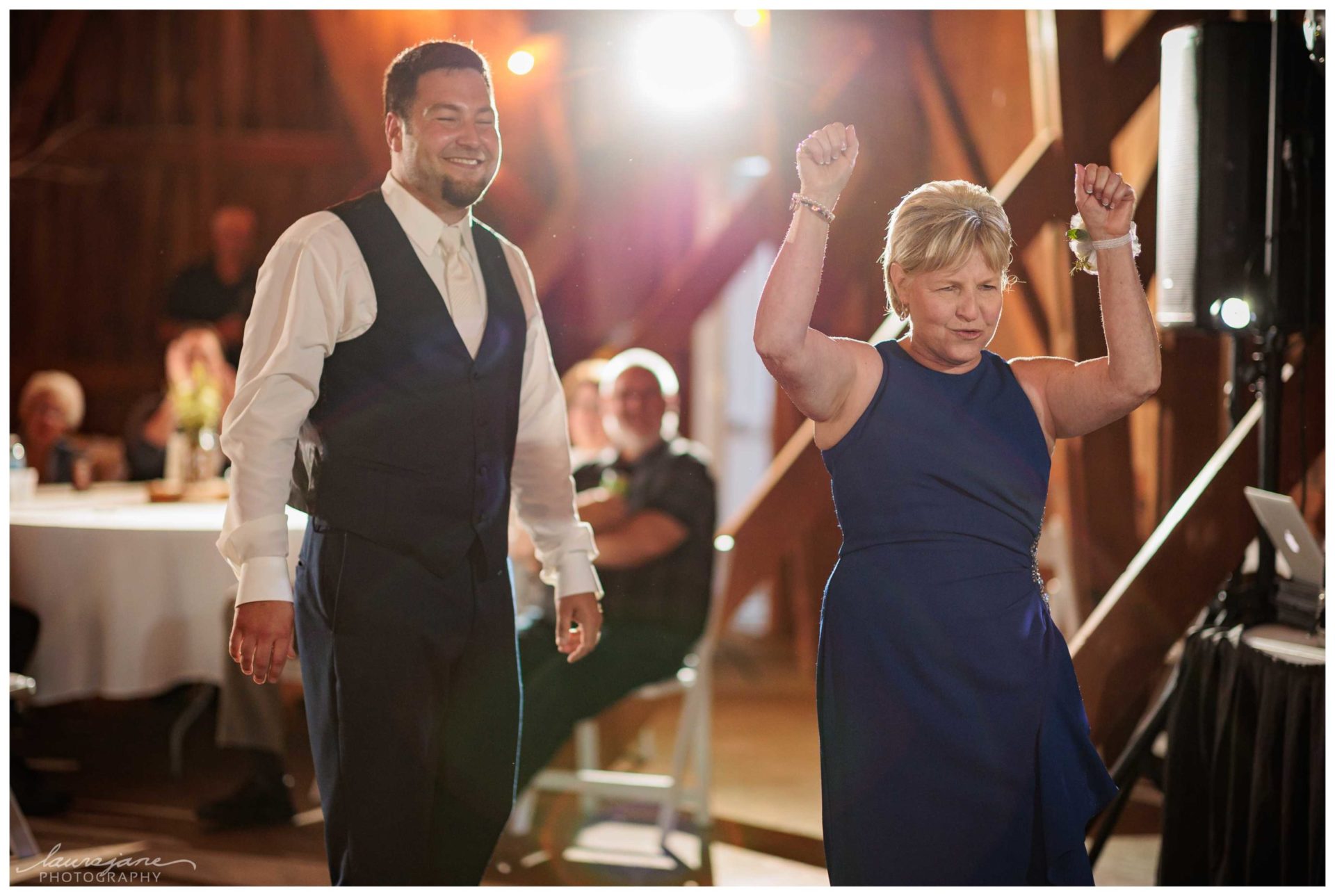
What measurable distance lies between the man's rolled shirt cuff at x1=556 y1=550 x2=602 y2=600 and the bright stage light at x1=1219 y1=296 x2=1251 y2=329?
1391 mm

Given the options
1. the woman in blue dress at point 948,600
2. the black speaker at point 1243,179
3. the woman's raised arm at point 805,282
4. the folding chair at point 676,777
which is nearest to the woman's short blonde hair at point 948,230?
the woman in blue dress at point 948,600

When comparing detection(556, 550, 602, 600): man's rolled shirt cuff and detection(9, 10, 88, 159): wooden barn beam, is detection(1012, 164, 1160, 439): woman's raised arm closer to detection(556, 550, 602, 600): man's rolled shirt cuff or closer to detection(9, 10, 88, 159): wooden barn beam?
detection(556, 550, 602, 600): man's rolled shirt cuff

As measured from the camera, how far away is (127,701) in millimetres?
4613

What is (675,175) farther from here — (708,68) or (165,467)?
(708,68)

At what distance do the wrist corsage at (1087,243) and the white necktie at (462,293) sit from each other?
812mm

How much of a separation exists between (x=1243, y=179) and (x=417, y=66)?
1.63 meters

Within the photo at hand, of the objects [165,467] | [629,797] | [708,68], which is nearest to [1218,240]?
[708,68]

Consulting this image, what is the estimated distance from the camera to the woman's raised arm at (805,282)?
1505 mm

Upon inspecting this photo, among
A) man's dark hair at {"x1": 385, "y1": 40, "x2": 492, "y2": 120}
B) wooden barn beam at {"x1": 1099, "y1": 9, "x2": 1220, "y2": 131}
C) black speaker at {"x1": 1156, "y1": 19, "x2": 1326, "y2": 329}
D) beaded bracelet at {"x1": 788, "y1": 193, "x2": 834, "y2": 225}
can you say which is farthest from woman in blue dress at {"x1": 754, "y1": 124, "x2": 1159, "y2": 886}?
wooden barn beam at {"x1": 1099, "y1": 9, "x2": 1220, "y2": 131}

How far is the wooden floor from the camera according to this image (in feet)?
9.47

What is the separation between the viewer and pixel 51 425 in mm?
4285

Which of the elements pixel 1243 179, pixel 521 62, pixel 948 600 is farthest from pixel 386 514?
pixel 1243 179

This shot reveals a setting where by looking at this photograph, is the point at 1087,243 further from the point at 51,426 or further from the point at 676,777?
the point at 51,426

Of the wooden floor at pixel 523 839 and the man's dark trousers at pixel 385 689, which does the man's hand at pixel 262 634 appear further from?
the wooden floor at pixel 523 839
